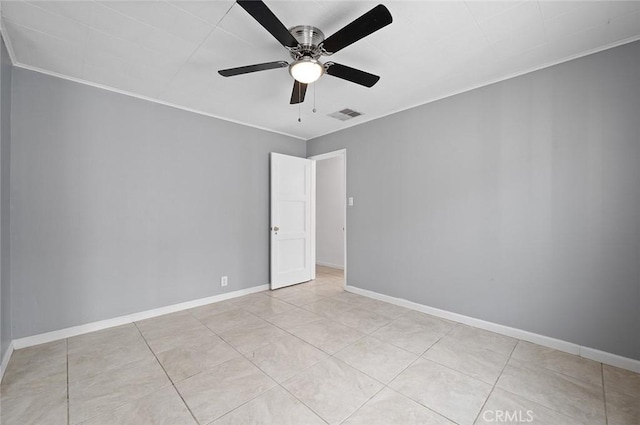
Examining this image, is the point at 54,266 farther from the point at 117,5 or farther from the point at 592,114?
the point at 592,114

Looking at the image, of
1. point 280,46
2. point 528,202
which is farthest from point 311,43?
point 528,202

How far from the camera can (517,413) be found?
1.70m

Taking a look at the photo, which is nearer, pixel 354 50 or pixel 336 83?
pixel 354 50

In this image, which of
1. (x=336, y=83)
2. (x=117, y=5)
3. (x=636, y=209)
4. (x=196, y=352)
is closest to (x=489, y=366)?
(x=636, y=209)

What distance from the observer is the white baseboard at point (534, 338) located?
218 cm

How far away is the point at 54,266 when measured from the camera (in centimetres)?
266

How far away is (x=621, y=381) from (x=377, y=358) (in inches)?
69.9

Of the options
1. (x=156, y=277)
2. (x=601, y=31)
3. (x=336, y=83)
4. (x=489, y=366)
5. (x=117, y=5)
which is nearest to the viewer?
(x=117, y=5)

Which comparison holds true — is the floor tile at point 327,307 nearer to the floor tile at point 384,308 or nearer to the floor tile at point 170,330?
the floor tile at point 384,308

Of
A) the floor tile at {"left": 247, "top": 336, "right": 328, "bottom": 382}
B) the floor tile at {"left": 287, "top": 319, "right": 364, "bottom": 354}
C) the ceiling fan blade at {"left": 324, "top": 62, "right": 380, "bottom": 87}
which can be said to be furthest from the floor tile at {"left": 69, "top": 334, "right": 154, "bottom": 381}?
the ceiling fan blade at {"left": 324, "top": 62, "right": 380, "bottom": 87}

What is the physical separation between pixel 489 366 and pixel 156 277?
356 centimetres

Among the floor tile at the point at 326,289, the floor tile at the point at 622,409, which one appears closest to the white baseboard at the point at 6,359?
the floor tile at the point at 326,289

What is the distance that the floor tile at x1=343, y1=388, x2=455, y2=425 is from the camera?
1627 millimetres

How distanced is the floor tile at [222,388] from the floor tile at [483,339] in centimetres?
189
